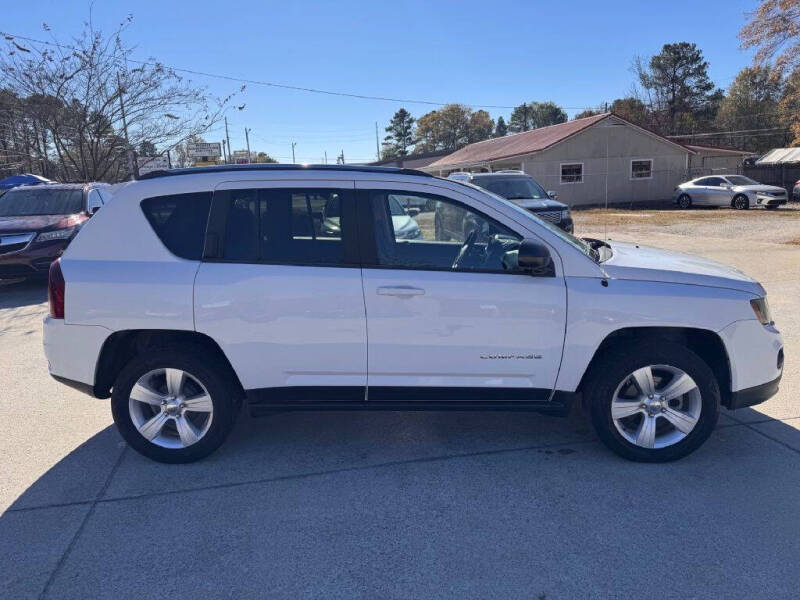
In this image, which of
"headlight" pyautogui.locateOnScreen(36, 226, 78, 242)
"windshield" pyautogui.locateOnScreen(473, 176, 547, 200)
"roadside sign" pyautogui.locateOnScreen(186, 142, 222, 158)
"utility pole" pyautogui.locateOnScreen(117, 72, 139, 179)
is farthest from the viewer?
"roadside sign" pyautogui.locateOnScreen(186, 142, 222, 158)

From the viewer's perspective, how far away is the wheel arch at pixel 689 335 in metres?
3.68

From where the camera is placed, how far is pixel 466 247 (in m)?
3.80

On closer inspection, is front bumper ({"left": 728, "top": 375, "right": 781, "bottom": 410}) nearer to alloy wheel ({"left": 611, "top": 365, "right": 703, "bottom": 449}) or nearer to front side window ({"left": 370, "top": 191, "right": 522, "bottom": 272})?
alloy wheel ({"left": 611, "top": 365, "right": 703, "bottom": 449})

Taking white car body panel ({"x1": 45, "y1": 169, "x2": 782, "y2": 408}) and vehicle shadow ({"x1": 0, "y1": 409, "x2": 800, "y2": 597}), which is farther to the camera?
white car body panel ({"x1": 45, "y1": 169, "x2": 782, "y2": 408})

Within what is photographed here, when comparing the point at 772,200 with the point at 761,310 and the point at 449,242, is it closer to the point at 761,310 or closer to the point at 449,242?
the point at 761,310

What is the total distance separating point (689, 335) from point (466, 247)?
5.28 feet

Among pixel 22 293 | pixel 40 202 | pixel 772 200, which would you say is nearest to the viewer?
pixel 22 293

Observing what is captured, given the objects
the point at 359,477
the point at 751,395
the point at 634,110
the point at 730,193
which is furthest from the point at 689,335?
the point at 634,110

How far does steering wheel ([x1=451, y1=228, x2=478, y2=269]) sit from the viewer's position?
3.74 m

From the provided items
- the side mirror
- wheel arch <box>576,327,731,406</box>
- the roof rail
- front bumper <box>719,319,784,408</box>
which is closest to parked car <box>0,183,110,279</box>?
the roof rail

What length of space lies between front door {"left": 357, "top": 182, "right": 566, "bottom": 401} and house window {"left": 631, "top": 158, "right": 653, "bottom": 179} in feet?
102

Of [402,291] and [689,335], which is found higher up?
[402,291]

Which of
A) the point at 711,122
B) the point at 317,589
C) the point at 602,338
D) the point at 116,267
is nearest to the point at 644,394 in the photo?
the point at 602,338

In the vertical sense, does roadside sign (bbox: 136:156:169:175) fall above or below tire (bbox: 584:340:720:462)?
above
